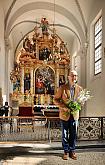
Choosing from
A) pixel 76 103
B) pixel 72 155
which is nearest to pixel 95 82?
pixel 76 103

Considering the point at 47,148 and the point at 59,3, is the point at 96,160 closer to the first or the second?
the point at 47,148

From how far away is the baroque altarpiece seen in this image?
79.6 ft

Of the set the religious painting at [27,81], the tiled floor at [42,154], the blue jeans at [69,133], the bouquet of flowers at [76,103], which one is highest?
the religious painting at [27,81]

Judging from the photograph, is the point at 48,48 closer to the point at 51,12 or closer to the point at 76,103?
the point at 51,12

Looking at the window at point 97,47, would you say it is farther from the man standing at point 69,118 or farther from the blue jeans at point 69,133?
the blue jeans at point 69,133

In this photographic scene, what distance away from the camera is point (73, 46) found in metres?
23.7

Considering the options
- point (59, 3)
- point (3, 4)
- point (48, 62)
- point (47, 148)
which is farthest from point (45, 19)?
point (47, 148)

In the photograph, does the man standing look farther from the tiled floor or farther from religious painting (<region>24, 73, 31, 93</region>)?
religious painting (<region>24, 73, 31, 93</region>)

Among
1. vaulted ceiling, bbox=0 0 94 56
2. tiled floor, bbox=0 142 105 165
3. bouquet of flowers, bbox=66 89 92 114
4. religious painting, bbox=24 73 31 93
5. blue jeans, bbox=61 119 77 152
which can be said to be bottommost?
tiled floor, bbox=0 142 105 165

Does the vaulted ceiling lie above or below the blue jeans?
above

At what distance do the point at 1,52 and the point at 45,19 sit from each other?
5031 millimetres

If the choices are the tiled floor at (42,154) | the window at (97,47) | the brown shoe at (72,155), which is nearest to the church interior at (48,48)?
the window at (97,47)

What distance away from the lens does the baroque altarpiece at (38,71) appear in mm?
24273

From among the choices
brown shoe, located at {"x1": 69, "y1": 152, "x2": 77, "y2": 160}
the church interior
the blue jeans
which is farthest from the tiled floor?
the church interior
